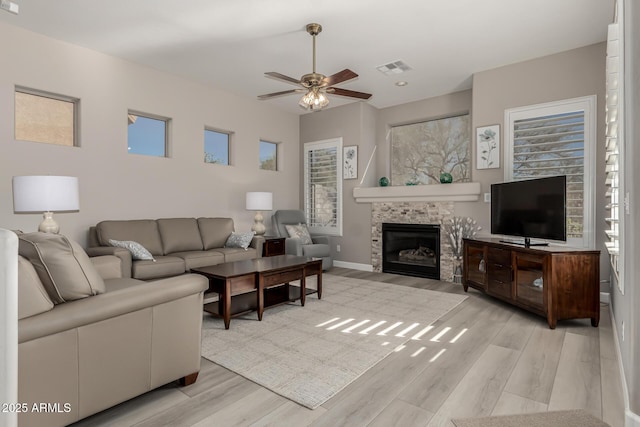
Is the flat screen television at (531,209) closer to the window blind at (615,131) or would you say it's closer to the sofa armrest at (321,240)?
the window blind at (615,131)

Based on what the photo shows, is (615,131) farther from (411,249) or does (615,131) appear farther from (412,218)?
(411,249)

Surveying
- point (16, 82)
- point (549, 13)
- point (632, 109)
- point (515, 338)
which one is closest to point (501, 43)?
point (549, 13)

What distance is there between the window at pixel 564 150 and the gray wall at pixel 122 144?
3.97 meters

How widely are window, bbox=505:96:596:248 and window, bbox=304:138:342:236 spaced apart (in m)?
2.84

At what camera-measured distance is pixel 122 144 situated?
14.8ft

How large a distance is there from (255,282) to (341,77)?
6.89 feet

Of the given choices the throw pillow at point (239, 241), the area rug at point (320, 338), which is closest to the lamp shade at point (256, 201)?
the throw pillow at point (239, 241)

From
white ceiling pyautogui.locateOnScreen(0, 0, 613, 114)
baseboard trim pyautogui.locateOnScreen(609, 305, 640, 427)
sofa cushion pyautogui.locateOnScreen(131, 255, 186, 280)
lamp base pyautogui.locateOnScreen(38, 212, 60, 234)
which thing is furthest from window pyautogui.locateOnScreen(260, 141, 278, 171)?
baseboard trim pyautogui.locateOnScreen(609, 305, 640, 427)

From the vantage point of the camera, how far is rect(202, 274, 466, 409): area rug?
87.4 inches

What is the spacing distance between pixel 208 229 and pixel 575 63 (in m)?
5.08

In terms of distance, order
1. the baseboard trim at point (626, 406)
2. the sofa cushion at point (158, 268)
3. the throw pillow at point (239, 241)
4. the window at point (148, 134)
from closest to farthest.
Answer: the baseboard trim at point (626, 406), the sofa cushion at point (158, 268), the window at point (148, 134), the throw pillow at point (239, 241)

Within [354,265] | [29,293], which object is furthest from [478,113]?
[29,293]

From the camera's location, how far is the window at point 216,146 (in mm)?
5625

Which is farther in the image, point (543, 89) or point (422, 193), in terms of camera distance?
point (422, 193)
